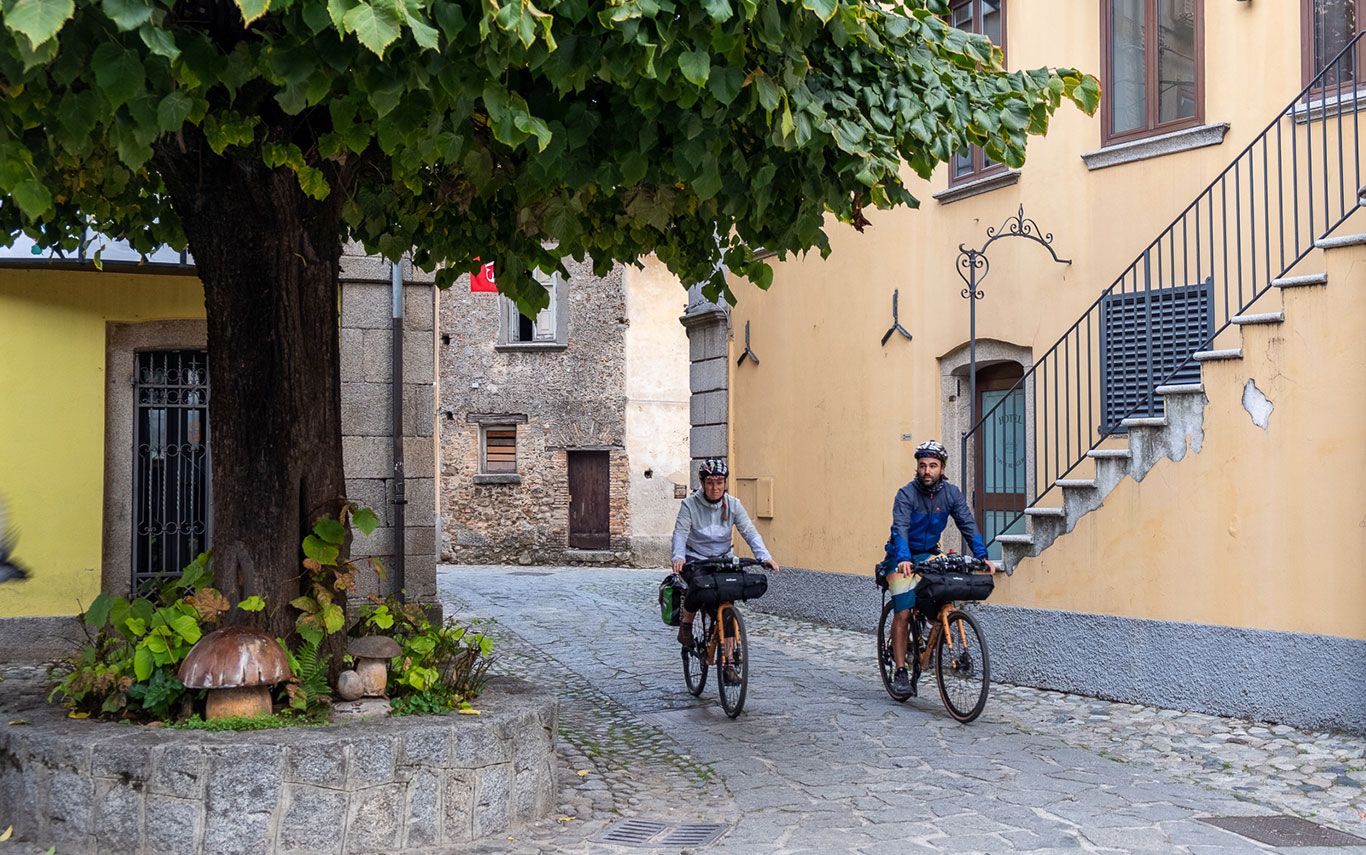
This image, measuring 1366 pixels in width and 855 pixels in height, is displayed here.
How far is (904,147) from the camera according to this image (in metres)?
5.89

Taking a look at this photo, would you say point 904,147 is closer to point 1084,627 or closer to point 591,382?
point 1084,627

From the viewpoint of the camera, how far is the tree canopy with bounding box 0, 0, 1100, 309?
4293mm

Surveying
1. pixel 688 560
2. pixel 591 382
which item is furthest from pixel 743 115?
pixel 591 382

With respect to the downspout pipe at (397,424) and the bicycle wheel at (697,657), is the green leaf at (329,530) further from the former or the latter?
the downspout pipe at (397,424)

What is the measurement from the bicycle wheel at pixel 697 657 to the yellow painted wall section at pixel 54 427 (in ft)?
16.3

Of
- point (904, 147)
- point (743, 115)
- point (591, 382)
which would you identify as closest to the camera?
point (743, 115)

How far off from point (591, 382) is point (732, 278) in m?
8.41

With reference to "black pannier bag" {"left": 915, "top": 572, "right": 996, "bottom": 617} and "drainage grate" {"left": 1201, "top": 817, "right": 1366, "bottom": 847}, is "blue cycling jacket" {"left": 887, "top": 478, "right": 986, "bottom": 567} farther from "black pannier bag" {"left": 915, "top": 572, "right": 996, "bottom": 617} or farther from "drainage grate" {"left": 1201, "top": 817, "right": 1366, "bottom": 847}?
"drainage grate" {"left": 1201, "top": 817, "right": 1366, "bottom": 847}

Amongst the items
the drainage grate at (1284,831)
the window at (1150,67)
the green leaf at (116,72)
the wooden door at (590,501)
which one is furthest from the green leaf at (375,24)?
the wooden door at (590,501)

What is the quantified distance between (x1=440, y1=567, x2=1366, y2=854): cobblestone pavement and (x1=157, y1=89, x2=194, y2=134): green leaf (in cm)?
299

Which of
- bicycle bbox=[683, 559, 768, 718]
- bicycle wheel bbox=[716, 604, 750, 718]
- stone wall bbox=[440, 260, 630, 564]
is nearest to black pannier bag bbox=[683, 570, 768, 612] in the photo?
bicycle bbox=[683, 559, 768, 718]

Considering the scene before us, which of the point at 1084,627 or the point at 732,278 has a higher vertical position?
the point at 732,278

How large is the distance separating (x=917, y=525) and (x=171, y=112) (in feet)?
18.1

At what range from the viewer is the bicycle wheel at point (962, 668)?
8.02 m
